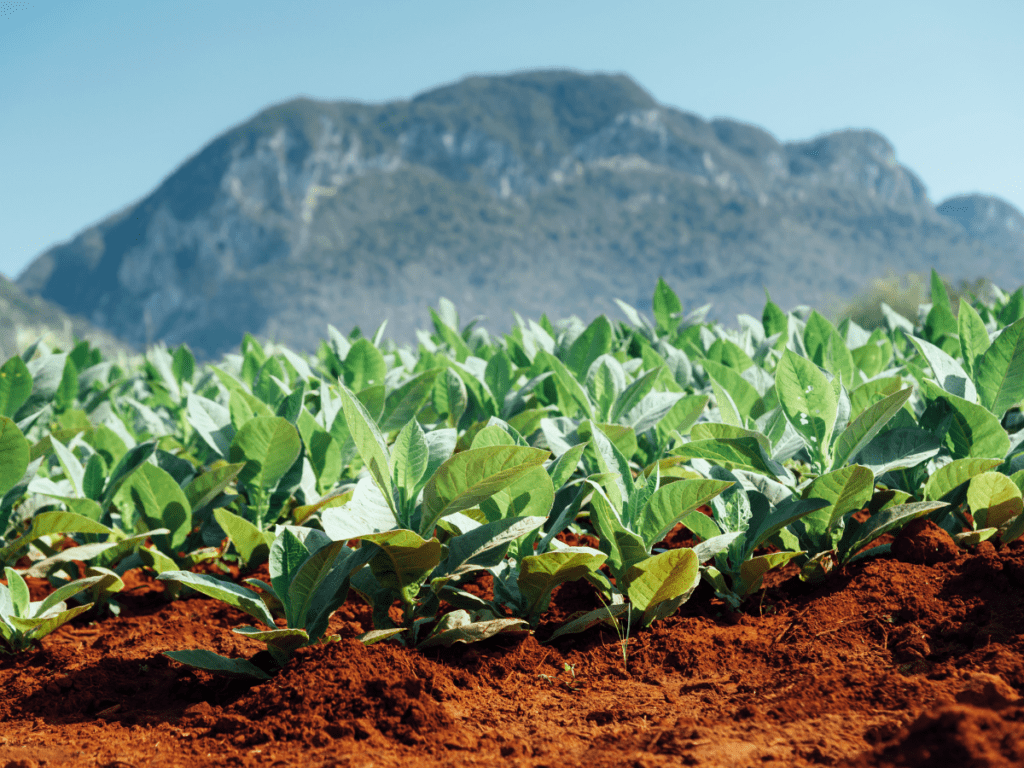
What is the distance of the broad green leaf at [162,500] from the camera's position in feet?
6.66

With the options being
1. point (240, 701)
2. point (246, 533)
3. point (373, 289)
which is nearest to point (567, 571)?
point (240, 701)

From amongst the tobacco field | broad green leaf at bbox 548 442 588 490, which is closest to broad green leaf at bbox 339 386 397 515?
the tobacco field

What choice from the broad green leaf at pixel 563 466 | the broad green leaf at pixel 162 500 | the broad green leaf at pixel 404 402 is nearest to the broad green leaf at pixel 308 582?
the broad green leaf at pixel 563 466

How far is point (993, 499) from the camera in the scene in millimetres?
1669

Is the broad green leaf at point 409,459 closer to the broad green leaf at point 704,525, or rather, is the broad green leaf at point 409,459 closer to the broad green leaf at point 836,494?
the broad green leaf at point 704,525

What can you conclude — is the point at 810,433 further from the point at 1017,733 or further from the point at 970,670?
the point at 1017,733

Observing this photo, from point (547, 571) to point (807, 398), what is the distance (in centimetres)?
75

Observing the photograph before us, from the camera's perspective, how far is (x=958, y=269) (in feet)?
472

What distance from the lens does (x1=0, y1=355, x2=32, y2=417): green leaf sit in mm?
2400

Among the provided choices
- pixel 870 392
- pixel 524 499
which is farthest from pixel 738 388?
pixel 524 499

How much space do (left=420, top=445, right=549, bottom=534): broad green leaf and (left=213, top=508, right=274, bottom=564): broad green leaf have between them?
0.61 m

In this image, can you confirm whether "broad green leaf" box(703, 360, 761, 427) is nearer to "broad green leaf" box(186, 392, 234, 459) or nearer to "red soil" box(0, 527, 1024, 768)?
"red soil" box(0, 527, 1024, 768)

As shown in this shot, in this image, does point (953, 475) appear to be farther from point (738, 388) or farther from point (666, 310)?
point (666, 310)

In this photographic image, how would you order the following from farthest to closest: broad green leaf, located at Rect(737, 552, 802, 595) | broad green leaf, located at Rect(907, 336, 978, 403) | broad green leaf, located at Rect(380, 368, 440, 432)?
1. broad green leaf, located at Rect(380, 368, 440, 432)
2. broad green leaf, located at Rect(907, 336, 978, 403)
3. broad green leaf, located at Rect(737, 552, 802, 595)
